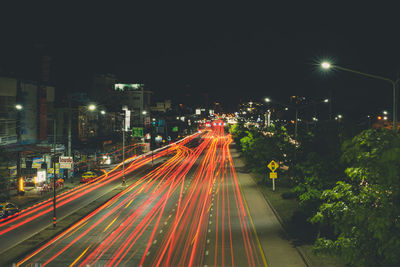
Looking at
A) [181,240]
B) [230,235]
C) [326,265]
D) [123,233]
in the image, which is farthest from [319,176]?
[123,233]

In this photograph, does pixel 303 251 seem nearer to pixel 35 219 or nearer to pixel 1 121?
pixel 35 219

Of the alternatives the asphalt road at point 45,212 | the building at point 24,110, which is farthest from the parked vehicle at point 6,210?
the building at point 24,110

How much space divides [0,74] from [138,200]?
849 inches

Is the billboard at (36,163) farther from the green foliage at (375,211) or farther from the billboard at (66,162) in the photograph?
the green foliage at (375,211)

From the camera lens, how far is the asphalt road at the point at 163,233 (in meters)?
17.8

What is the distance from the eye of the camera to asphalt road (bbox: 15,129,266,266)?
17797 mm

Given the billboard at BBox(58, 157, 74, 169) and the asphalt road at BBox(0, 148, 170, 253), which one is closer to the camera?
the asphalt road at BBox(0, 148, 170, 253)

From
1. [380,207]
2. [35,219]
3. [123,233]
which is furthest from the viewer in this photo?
[35,219]

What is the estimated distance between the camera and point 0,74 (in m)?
38.8

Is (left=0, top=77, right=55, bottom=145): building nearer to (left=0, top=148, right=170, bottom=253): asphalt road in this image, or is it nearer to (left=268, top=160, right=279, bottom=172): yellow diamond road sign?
(left=0, top=148, right=170, bottom=253): asphalt road

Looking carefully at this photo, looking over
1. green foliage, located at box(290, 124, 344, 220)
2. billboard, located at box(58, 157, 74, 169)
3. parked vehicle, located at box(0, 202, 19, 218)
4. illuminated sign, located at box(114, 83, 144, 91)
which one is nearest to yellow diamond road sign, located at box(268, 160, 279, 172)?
green foliage, located at box(290, 124, 344, 220)

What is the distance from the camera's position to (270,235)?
71.3ft

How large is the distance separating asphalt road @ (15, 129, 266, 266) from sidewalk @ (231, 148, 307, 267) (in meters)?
0.54

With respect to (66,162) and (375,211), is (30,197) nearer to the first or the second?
(66,162)
